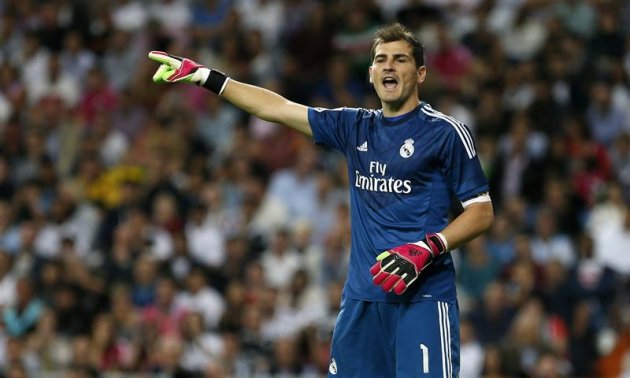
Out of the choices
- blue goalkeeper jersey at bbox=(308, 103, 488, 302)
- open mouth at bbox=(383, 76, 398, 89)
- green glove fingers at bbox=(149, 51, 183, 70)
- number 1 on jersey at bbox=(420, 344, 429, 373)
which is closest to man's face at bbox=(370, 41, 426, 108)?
open mouth at bbox=(383, 76, 398, 89)

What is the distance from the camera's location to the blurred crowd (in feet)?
42.7

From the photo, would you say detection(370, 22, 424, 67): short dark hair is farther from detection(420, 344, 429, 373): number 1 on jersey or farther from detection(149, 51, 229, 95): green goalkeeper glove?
detection(420, 344, 429, 373): number 1 on jersey

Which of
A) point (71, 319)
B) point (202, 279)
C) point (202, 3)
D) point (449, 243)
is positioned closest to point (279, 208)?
point (202, 279)

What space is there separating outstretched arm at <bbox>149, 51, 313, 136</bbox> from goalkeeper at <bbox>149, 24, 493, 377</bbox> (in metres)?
0.36

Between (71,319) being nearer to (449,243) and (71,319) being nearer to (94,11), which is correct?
(94,11)

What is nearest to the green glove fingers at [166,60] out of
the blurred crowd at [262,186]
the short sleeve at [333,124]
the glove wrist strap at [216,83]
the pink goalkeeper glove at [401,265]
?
the glove wrist strap at [216,83]

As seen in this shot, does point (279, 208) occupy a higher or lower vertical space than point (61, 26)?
lower

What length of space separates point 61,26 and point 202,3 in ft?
6.58

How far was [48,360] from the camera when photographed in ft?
43.6

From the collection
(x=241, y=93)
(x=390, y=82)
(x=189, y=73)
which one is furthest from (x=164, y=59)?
(x=390, y=82)

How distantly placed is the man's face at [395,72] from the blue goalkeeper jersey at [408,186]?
0.14 m

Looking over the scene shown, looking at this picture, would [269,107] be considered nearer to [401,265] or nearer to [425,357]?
[401,265]

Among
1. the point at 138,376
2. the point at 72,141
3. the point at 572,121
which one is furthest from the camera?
the point at 72,141

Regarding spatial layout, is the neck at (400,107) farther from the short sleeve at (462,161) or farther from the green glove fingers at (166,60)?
the green glove fingers at (166,60)
